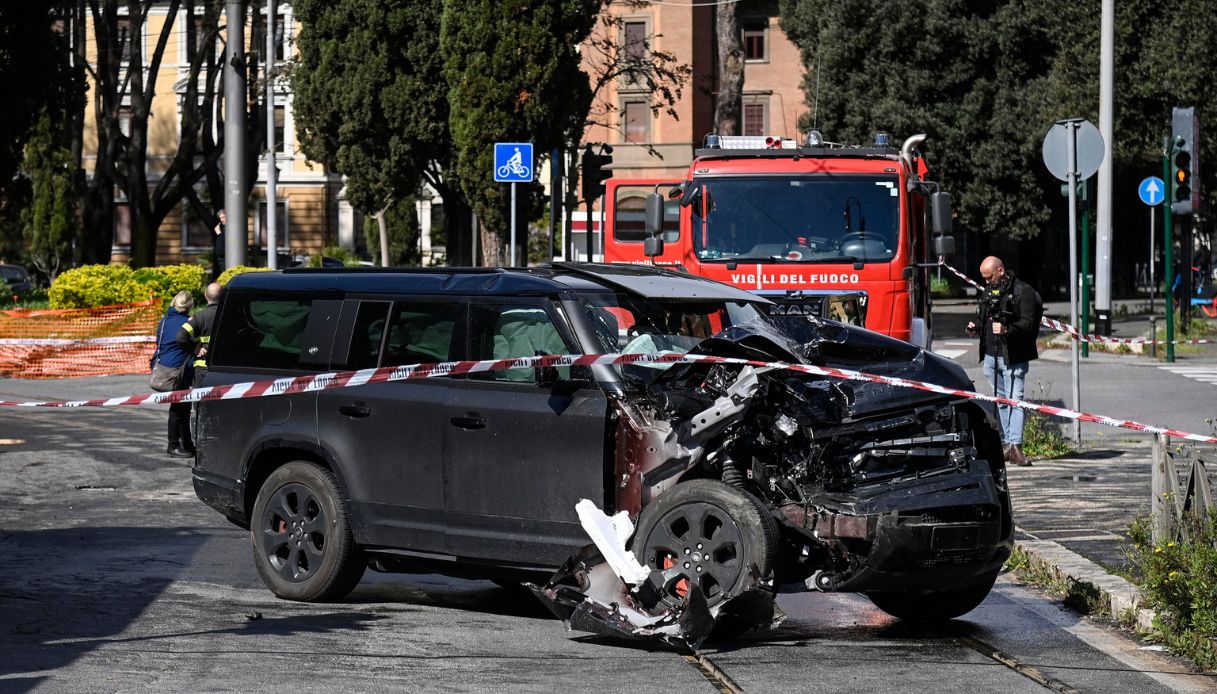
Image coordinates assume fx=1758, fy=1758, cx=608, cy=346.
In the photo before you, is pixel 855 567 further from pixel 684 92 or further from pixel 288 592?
pixel 684 92

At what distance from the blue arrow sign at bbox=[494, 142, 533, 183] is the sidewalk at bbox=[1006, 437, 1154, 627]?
8.28 m

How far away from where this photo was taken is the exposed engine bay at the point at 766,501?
282 inches

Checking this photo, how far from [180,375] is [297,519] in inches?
297

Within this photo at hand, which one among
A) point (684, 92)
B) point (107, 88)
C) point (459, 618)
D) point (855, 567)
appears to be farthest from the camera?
point (684, 92)

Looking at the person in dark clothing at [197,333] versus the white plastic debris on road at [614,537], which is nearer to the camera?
the white plastic debris on road at [614,537]

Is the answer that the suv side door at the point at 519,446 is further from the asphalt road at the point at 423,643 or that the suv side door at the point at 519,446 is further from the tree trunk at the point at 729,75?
the tree trunk at the point at 729,75

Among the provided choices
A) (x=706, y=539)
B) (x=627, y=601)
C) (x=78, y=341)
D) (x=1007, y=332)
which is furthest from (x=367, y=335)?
(x=78, y=341)

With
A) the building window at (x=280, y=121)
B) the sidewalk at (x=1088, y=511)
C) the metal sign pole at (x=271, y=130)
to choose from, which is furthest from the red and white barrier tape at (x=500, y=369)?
the building window at (x=280, y=121)

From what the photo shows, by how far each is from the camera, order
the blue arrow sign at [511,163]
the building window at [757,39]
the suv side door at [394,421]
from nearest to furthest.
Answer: the suv side door at [394,421] → the blue arrow sign at [511,163] → the building window at [757,39]

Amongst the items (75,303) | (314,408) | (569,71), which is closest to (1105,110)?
(569,71)

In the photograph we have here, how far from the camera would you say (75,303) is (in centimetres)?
2648

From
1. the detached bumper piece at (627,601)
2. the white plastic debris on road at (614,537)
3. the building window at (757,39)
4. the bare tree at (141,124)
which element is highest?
the building window at (757,39)

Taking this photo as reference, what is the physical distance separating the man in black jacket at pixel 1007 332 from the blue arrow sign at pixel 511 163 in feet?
25.1

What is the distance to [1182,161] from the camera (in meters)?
24.2
